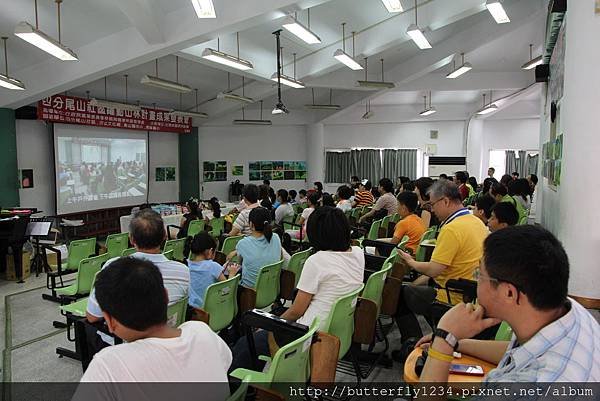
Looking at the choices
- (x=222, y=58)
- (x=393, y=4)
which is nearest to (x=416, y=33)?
(x=393, y=4)

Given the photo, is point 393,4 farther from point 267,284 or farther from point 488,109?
point 488,109

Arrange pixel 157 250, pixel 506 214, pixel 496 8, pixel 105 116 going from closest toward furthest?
pixel 157 250
pixel 506 214
pixel 496 8
pixel 105 116

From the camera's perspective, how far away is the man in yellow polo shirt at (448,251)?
9.19ft

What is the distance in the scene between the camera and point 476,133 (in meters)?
13.9

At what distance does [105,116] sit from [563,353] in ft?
34.2

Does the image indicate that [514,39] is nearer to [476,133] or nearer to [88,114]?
[476,133]

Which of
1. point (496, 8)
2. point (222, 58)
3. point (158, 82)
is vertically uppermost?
point (496, 8)

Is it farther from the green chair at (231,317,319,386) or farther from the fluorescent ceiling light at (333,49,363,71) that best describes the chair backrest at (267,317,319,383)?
the fluorescent ceiling light at (333,49,363,71)

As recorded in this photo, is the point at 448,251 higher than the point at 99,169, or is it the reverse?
the point at 99,169

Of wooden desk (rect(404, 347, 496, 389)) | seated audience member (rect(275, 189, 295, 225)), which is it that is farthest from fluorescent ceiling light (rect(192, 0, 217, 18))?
wooden desk (rect(404, 347, 496, 389))

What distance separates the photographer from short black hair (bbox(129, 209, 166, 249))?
8.55ft

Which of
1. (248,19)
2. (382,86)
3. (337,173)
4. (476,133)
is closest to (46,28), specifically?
(248,19)

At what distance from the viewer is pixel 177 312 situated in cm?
258

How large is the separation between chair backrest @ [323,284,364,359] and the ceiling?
3990 millimetres
